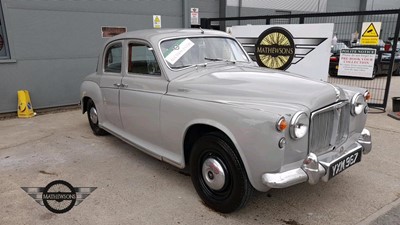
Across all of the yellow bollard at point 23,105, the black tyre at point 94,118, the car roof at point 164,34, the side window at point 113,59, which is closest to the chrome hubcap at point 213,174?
the car roof at point 164,34

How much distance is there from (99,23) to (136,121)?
5051 millimetres

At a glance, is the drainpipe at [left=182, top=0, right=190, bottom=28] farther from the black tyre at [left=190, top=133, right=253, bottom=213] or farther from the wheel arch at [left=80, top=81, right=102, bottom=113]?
the black tyre at [left=190, top=133, right=253, bottom=213]

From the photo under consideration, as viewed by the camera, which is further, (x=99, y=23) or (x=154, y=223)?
(x=99, y=23)

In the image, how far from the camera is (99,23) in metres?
8.08

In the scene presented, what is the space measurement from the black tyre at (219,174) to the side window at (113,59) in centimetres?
209

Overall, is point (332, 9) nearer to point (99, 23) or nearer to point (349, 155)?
point (99, 23)

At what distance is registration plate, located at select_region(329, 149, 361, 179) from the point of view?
2.79 metres

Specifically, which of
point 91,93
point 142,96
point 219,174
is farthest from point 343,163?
point 91,93

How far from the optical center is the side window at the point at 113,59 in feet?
15.0

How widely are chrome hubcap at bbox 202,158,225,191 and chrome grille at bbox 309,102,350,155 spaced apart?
34.0 inches

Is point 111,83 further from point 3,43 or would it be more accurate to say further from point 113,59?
point 3,43

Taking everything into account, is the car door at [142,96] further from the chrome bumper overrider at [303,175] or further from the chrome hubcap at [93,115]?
the chrome bumper overrider at [303,175]

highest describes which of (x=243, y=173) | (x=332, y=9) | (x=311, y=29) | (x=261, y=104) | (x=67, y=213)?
(x=332, y=9)

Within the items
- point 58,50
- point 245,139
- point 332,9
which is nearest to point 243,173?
point 245,139
